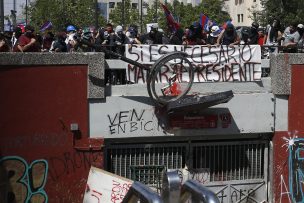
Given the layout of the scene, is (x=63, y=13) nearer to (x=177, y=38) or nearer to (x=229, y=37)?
(x=177, y=38)

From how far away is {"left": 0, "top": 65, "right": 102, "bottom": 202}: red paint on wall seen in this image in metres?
10.6

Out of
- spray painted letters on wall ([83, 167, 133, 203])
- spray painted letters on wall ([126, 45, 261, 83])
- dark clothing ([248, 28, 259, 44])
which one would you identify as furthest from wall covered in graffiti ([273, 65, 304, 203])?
spray painted letters on wall ([83, 167, 133, 203])

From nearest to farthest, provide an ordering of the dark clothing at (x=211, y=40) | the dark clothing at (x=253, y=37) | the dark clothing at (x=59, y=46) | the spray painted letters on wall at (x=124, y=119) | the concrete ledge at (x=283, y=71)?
the spray painted letters on wall at (x=124, y=119)
the concrete ledge at (x=283, y=71)
the dark clothing at (x=59, y=46)
the dark clothing at (x=253, y=37)
the dark clothing at (x=211, y=40)

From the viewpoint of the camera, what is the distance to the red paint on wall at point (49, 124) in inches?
418

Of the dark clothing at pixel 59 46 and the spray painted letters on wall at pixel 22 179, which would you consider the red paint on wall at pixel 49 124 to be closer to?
the spray painted letters on wall at pixel 22 179

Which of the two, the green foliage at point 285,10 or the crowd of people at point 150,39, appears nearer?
the crowd of people at point 150,39

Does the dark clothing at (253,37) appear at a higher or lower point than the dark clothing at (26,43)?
higher

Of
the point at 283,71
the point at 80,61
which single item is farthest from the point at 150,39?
the point at 283,71

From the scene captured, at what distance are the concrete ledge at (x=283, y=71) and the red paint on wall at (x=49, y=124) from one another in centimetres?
421

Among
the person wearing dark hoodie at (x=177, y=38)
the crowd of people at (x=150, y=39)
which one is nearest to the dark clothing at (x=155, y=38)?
the crowd of people at (x=150, y=39)

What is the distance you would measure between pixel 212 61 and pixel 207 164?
2.32 meters

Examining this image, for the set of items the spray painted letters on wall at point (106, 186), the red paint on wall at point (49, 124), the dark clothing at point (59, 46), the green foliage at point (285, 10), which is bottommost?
the spray painted letters on wall at point (106, 186)

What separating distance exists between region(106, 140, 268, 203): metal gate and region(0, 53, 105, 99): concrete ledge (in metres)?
1.35

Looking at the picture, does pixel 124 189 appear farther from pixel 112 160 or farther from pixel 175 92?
pixel 175 92
